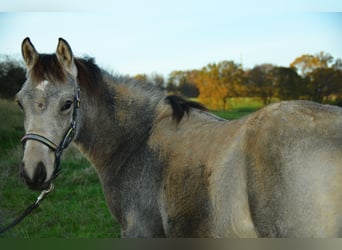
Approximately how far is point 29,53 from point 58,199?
2.23 m

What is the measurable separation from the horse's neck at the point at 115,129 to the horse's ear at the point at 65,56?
0.95 feet

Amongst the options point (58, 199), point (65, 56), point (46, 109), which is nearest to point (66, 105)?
point (46, 109)

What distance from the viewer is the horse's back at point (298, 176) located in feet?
5.69

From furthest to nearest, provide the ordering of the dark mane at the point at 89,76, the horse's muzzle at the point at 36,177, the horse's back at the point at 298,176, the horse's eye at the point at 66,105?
1. the dark mane at the point at 89,76
2. the horse's eye at the point at 66,105
3. the horse's muzzle at the point at 36,177
4. the horse's back at the point at 298,176

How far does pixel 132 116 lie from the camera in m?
2.42

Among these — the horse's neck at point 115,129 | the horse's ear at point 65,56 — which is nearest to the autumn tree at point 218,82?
the horse's neck at point 115,129

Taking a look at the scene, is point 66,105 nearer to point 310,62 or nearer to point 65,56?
point 65,56

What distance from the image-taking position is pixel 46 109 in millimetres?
2018

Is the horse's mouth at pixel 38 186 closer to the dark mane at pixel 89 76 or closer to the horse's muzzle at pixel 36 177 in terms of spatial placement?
the horse's muzzle at pixel 36 177

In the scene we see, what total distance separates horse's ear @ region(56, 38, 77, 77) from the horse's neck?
0.29 meters

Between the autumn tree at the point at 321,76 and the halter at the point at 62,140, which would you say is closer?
the halter at the point at 62,140

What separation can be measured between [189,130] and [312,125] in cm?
Answer: 75

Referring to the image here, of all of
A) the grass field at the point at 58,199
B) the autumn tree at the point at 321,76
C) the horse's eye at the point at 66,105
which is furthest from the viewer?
the grass field at the point at 58,199

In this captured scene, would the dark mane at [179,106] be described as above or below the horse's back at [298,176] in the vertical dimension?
above
